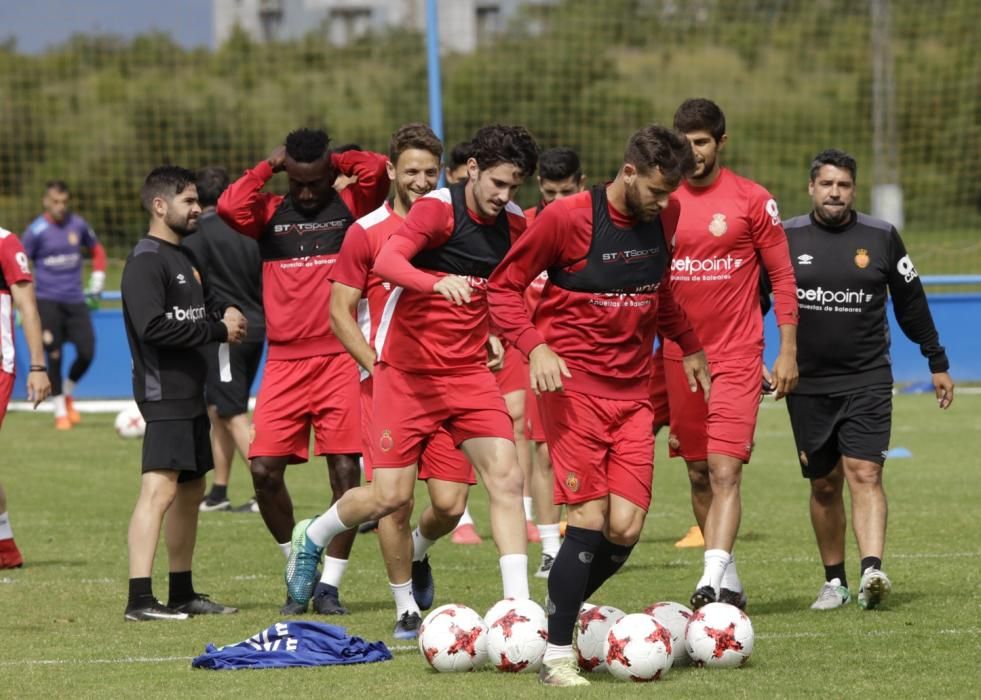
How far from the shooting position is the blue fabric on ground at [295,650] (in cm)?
694

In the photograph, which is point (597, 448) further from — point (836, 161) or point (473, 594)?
point (836, 161)

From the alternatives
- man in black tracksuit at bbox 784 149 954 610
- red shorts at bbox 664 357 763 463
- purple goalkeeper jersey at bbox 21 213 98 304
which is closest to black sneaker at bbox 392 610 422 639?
red shorts at bbox 664 357 763 463

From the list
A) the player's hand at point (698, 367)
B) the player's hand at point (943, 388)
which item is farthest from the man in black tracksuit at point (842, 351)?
the player's hand at point (698, 367)

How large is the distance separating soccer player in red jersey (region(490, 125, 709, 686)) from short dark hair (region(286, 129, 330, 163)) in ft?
7.07

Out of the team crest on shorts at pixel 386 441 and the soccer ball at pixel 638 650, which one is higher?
the team crest on shorts at pixel 386 441

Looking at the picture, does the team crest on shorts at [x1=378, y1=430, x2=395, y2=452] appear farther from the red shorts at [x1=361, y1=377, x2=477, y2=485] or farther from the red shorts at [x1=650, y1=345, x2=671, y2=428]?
the red shorts at [x1=650, y1=345, x2=671, y2=428]

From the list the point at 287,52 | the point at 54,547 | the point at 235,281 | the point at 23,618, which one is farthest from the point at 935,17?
the point at 23,618

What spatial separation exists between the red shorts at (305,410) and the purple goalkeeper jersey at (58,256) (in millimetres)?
11355

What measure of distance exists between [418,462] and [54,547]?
4.38 metres

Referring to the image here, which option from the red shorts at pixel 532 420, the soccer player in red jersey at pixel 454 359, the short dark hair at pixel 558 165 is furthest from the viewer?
the red shorts at pixel 532 420

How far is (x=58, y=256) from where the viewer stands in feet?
64.6

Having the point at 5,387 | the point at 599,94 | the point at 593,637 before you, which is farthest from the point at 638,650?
the point at 599,94

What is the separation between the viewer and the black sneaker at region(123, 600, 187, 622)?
8.27 m

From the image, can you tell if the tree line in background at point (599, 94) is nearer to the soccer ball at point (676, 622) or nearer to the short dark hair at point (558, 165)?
the short dark hair at point (558, 165)
